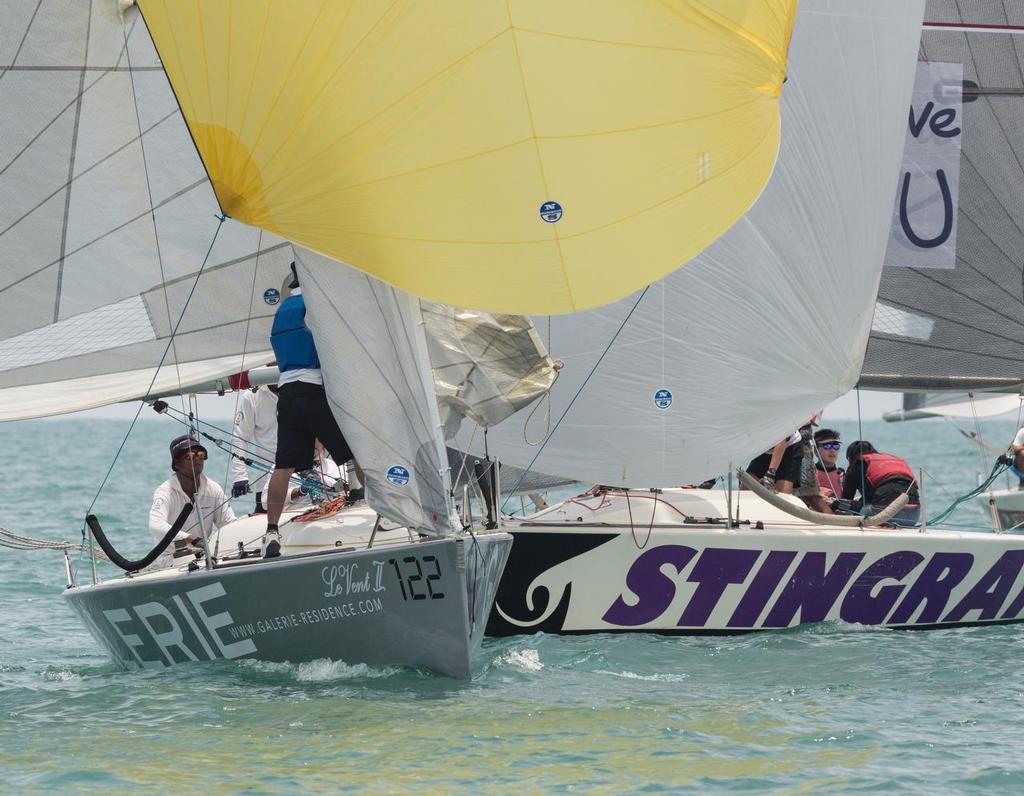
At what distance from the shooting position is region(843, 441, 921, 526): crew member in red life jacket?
9.76 metres

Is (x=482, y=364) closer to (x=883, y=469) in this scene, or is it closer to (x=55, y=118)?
(x=55, y=118)

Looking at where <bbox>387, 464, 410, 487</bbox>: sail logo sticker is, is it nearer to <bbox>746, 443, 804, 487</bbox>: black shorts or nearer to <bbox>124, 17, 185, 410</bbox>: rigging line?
<bbox>124, 17, 185, 410</bbox>: rigging line

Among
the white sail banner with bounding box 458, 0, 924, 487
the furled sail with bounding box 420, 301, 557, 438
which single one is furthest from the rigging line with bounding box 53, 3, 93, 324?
the white sail banner with bounding box 458, 0, 924, 487

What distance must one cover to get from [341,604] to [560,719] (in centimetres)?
121

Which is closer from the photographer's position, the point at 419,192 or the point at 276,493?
the point at 419,192

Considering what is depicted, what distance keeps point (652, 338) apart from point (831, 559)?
170cm

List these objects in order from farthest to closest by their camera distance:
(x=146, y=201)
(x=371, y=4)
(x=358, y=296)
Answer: (x=146, y=201), (x=358, y=296), (x=371, y=4)

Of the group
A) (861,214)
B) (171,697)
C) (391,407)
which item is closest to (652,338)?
(861,214)

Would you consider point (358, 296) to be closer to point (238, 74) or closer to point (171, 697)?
point (238, 74)

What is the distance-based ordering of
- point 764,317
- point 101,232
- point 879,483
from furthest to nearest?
point 879,483 → point 764,317 → point 101,232

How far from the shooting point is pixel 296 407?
7598 mm

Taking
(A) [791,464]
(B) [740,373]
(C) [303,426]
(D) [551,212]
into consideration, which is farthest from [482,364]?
(A) [791,464]

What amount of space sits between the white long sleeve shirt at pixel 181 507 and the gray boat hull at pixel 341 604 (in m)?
1.06

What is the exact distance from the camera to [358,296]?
7227mm
